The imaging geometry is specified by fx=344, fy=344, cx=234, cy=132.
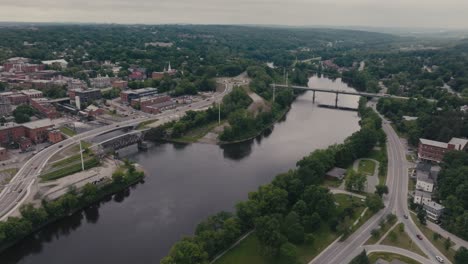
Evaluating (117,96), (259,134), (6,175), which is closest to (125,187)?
(6,175)

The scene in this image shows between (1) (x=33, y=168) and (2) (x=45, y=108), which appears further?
(2) (x=45, y=108)

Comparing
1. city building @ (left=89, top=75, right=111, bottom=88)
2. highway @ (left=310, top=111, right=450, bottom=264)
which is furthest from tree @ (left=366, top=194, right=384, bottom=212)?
city building @ (left=89, top=75, right=111, bottom=88)

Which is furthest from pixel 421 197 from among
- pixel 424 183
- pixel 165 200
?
pixel 165 200

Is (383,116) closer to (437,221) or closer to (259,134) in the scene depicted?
(259,134)

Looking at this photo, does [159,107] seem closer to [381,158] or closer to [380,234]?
[381,158]

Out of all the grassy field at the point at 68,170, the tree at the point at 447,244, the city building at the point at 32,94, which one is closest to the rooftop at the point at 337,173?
the tree at the point at 447,244

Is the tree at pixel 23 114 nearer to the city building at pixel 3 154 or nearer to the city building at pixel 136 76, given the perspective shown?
the city building at pixel 3 154
